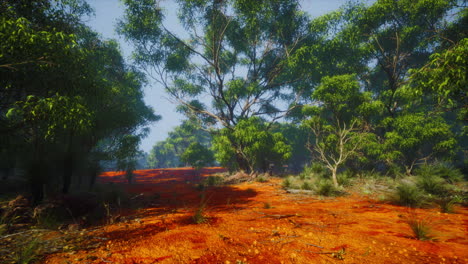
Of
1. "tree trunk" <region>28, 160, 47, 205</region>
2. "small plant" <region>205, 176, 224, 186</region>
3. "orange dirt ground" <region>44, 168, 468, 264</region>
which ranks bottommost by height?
"small plant" <region>205, 176, 224, 186</region>

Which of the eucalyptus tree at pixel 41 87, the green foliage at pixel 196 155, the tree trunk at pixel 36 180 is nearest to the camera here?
the eucalyptus tree at pixel 41 87

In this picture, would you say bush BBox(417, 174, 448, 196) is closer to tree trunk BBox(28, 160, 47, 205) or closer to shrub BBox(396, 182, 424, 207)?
shrub BBox(396, 182, 424, 207)

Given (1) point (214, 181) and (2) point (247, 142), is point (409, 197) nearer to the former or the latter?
(2) point (247, 142)

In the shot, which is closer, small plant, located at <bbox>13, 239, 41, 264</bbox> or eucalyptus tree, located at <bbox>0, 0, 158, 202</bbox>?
small plant, located at <bbox>13, 239, 41, 264</bbox>


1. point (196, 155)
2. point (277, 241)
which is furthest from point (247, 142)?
point (277, 241)

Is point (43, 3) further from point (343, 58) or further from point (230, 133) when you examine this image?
point (343, 58)

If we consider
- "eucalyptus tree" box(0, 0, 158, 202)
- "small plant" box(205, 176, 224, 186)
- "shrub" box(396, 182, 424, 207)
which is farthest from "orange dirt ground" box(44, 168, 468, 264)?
"small plant" box(205, 176, 224, 186)

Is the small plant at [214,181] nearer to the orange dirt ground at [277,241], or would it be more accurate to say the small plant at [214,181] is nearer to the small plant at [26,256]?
the orange dirt ground at [277,241]

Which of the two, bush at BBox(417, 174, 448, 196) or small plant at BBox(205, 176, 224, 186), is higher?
bush at BBox(417, 174, 448, 196)

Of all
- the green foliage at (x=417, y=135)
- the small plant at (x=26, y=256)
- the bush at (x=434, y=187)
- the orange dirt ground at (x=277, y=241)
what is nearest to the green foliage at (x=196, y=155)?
the green foliage at (x=417, y=135)

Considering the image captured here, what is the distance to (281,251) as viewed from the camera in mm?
2564

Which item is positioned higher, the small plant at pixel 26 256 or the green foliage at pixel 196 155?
the green foliage at pixel 196 155

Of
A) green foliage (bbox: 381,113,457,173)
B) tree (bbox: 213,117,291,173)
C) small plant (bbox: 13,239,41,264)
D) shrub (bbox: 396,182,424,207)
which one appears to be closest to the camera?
small plant (bbox: 13,239,41,264)

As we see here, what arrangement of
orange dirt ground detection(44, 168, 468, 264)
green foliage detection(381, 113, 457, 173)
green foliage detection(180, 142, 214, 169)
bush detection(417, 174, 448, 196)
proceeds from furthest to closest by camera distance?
green foliage detection(180, 142, 214, 169), green foliage detection(381, 113, 457, 173), bush detection(417, 174, 448, 196), orange dirt ground detection(44, 168, 468, 264)
